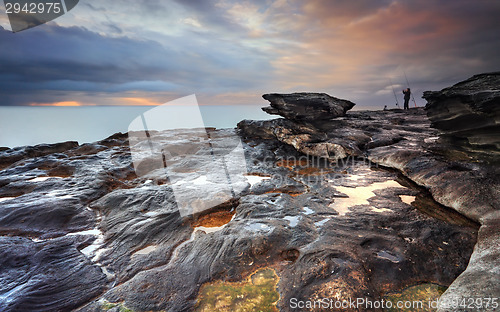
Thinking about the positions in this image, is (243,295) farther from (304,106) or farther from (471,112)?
(304,106)

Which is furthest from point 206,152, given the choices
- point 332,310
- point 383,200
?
point 332,310

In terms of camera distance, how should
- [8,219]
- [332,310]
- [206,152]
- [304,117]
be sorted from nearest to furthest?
1. [332,310]
2. [8,219]
3. [206,152]
4. [304,117]

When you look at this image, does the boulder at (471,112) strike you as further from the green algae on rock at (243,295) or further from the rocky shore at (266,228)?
the green algae on rock at (243,295)

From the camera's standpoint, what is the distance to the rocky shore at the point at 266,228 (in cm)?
395

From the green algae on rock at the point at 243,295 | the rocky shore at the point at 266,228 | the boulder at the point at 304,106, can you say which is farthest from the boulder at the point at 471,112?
the green algae on rock at the point at 243,295

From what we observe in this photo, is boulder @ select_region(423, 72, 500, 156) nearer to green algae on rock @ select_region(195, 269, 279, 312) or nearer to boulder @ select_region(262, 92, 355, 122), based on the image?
boulder @ select_region(262, 92, 355, 122)

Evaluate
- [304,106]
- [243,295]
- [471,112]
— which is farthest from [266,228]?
[304,106]

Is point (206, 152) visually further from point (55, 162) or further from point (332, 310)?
point (332, 310)

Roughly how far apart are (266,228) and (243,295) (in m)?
1.86

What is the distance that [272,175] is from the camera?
10102mm

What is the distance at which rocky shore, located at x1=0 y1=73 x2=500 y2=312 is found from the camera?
395cm

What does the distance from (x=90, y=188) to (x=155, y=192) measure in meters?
2.78

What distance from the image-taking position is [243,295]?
3.96 m

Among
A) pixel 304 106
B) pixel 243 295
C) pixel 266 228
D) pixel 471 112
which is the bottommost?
pixel 243 295
